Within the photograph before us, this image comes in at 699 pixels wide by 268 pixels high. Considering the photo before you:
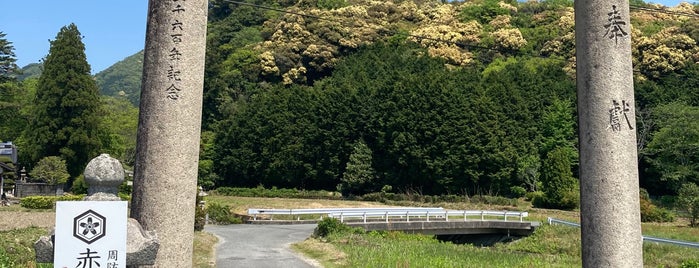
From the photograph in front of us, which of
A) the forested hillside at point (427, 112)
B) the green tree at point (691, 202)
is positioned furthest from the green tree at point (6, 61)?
the green tree at point (691, 202)

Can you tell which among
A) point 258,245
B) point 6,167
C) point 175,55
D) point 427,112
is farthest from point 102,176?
point 427,112

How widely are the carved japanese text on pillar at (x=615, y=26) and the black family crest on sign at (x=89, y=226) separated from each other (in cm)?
593

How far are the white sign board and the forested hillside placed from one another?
88.9 ft

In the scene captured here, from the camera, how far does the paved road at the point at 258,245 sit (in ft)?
50.8

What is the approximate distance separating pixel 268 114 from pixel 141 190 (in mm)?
47963

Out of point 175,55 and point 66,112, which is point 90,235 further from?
point 66,112

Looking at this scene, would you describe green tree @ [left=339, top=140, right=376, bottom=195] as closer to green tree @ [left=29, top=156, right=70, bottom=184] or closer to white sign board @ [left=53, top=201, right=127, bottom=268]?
green tree @ [left=29, top=156, right=70, bottom=184]

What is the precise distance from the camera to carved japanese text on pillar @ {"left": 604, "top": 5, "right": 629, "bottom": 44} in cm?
698

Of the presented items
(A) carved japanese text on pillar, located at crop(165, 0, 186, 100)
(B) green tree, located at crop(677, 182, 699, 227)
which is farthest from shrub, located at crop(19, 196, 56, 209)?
(B) green tree, located at crop(677, 182, 699, 227)

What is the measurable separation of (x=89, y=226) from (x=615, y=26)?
20.3 feet

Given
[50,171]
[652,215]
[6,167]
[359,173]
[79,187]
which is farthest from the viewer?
[359,173]

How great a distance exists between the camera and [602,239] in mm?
6902

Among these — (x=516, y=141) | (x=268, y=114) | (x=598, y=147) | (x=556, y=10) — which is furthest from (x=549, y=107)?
(x=598, y=147)

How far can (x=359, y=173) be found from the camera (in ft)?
151
